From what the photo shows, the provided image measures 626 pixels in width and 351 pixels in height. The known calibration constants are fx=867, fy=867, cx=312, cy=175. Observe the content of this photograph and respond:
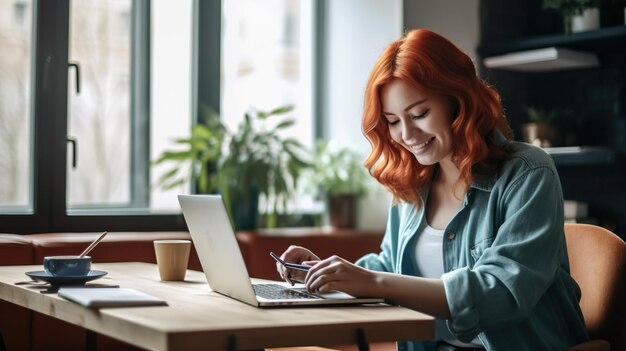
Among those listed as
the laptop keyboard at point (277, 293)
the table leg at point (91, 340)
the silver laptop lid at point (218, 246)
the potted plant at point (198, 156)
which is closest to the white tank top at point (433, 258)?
the laptop keyboard at point (277, 293)

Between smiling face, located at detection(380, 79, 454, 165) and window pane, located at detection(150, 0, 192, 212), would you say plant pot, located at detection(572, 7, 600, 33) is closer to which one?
window pane, located at detection(150, 0, 192, 212)

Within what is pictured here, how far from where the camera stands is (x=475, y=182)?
2.05 meters

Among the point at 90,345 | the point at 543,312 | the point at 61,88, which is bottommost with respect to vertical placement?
the point at 90,345

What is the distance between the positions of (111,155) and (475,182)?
217 cm

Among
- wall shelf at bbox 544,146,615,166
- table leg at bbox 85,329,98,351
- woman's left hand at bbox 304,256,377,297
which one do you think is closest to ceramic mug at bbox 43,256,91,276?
table leg at bbox 85,329,98,351

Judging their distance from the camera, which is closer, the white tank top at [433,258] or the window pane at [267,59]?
the white tank top at [433,258]

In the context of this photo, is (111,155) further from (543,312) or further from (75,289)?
(543,312)

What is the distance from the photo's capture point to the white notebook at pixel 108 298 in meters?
1.57

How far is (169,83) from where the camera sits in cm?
399

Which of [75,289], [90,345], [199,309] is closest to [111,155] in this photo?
[90,345]

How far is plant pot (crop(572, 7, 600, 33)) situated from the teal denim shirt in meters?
2.01

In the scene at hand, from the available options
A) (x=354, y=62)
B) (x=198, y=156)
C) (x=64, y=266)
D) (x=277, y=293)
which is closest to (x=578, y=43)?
(x=354, y=62)

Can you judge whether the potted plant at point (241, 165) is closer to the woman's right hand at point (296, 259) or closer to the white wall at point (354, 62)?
the white wall at point (354, 62)

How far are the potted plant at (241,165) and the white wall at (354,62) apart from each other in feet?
1.77
